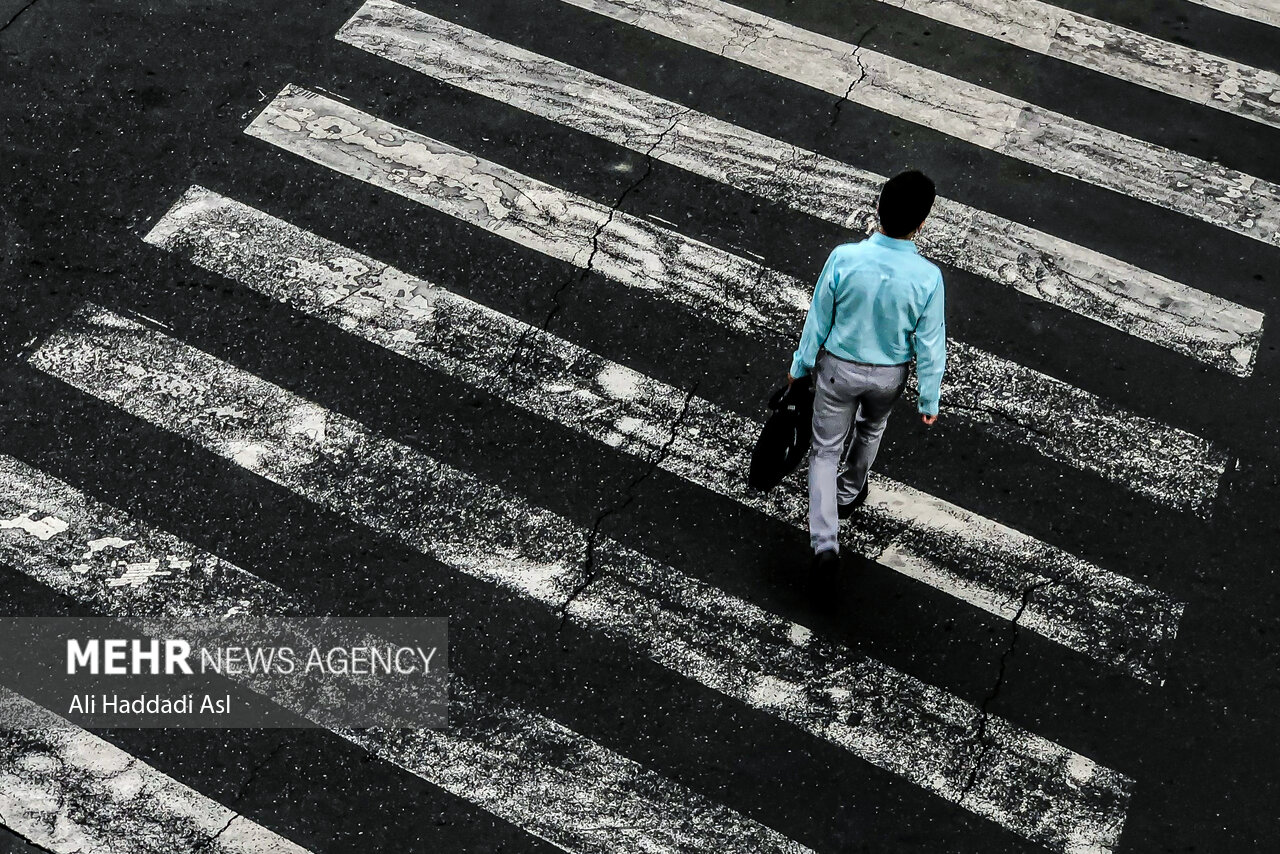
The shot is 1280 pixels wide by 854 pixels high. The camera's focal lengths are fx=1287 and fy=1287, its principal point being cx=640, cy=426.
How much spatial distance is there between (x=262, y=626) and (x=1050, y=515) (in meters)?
3.49

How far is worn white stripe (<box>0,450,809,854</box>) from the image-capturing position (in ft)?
16.3

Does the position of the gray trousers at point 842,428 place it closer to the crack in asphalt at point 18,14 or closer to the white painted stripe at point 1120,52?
the white painted stripe at point 1120,52

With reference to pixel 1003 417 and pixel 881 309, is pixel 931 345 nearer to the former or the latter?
pixel 881 309

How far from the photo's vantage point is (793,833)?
4.97 m

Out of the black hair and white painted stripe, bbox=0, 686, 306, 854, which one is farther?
white painted stripe, bbox=0, 686, 306, 854

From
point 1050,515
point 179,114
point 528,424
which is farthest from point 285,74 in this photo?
point 1050,515

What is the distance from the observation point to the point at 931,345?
4977 mm

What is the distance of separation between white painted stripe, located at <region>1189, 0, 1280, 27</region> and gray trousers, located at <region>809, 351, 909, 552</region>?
4.14 meters

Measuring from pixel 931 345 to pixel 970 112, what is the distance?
279cm

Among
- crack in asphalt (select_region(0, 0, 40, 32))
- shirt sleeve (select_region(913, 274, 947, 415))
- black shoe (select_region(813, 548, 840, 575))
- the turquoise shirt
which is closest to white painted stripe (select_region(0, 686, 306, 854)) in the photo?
black shoe (select_region(813, 548, 840, 575))

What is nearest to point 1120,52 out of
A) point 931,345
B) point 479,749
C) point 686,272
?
point 686,272

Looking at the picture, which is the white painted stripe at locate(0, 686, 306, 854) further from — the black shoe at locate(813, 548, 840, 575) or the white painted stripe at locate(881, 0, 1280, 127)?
the white painted stripe at locate(881, 0, 1280, 127)

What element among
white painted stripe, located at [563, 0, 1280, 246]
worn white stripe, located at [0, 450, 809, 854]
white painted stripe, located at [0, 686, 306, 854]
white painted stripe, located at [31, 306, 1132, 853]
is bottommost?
white painted stripe, located at [0, 686, 306, 854]

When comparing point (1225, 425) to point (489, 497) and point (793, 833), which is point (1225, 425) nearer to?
point (793, 833)
